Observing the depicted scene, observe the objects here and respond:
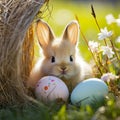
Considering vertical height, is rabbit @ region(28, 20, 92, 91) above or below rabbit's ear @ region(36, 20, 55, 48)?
below

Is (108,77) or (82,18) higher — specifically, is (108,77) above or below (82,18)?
below

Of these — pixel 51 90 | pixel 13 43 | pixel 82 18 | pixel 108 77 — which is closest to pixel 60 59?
pixel 51 90

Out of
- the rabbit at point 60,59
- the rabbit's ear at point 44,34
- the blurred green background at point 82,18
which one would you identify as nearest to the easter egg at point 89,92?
the rabbit at point 60,59

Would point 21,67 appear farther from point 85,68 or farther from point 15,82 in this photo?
point 85,68

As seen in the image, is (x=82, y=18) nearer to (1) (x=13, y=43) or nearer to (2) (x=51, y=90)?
(2) (x=51, y=90)

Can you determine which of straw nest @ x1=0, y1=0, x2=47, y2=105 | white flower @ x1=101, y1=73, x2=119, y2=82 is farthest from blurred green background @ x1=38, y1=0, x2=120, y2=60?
straw nest @ x1=0, y1=0, x2=47, y2=105

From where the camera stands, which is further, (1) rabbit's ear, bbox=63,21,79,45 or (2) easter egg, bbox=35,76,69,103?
(1) rabbit's ear, bbox=63,21,79,45

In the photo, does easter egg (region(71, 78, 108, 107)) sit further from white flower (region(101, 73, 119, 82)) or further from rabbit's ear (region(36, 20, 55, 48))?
rabbit's ear (region(36, 20, 55, 48))

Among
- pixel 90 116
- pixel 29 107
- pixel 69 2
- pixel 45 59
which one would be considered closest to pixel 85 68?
pixel 45 59
